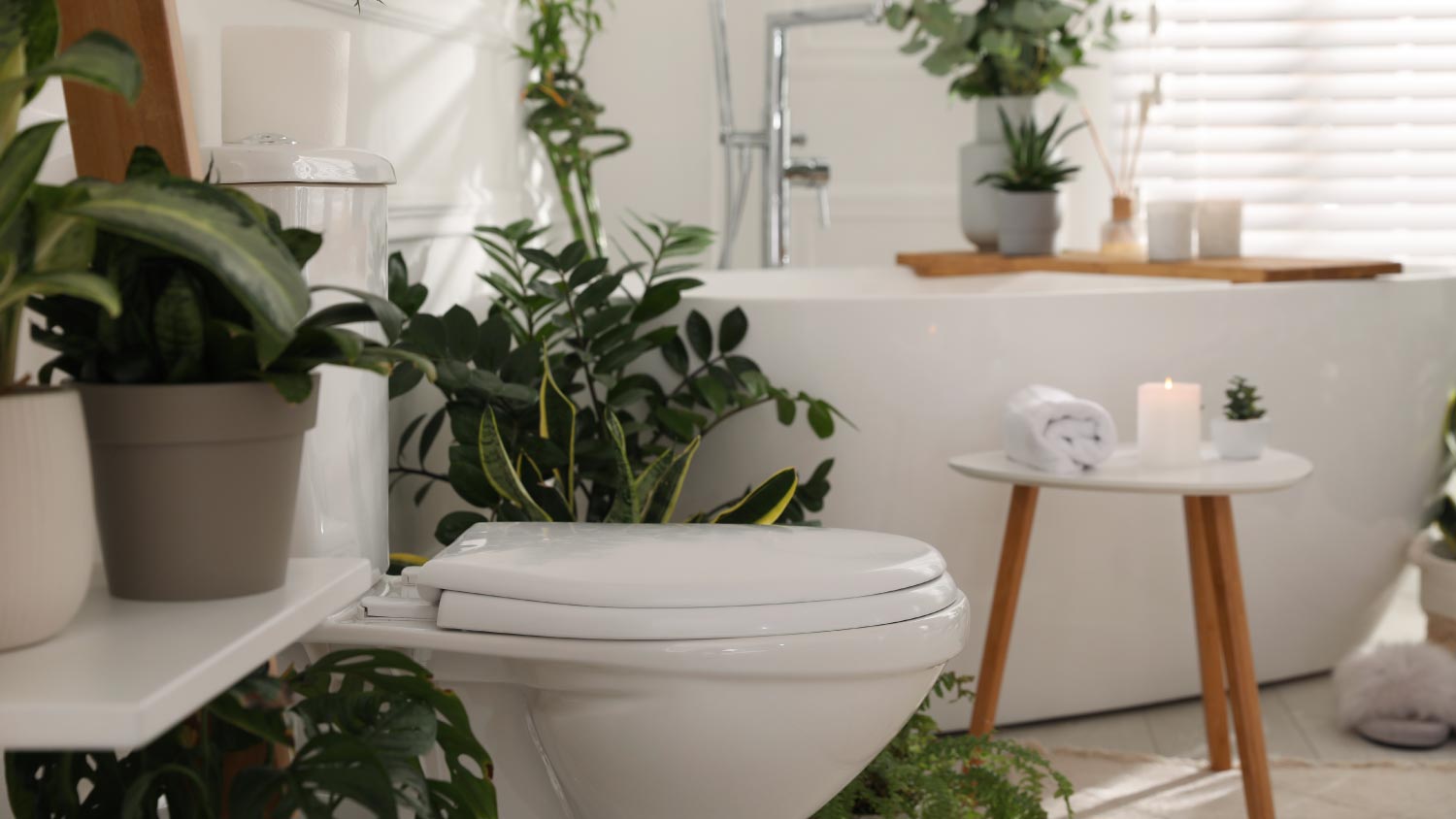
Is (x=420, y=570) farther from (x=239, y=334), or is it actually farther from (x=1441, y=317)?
(x=1441, y=317)

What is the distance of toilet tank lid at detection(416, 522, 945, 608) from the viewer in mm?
1077

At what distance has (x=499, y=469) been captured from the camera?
1437mm

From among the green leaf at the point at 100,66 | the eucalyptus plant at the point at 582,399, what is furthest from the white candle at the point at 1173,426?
the green leaf at the point at 100,66

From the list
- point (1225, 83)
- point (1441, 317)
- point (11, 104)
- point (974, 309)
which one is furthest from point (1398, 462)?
point (11, 104)

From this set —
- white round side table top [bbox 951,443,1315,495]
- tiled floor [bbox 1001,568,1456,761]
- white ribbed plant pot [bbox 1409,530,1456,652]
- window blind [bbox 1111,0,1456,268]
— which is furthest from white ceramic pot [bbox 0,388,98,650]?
window blind [bbox 1111,0,1456,268]

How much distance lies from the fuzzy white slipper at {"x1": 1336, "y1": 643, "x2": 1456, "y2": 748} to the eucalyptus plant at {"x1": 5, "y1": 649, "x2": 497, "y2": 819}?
62.3 inches

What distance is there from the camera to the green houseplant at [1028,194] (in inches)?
111

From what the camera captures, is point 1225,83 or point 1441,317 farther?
point 1225,83

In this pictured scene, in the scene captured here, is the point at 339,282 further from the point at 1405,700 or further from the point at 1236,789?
the point at 1405,700

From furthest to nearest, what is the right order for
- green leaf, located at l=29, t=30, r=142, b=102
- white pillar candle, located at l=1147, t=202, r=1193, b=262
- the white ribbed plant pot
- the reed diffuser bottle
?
the reed diffuser bottle
white pillar candle, located at l=1147, t=202, r=1193, b=262
the white ribbed plant pot
green leaf, located at l=29, t=30, r=142, b=102

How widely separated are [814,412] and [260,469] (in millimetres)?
1156

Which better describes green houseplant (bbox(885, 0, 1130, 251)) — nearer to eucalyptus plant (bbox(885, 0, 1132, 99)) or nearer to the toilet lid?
eucalyptus plant (bbox(885, 0, 1132, 99))

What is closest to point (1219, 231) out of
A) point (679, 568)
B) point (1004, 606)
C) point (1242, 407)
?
point (1242, 407)

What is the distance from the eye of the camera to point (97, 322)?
2.39 feet
